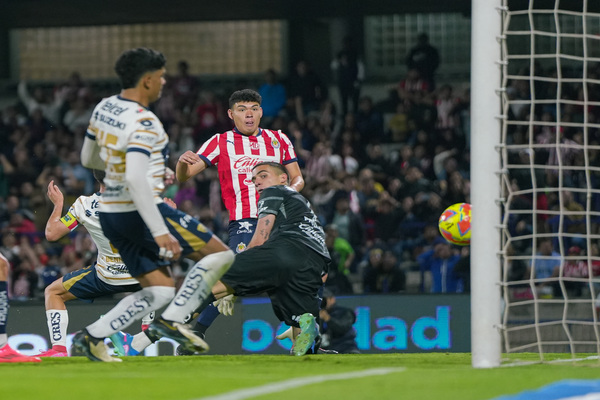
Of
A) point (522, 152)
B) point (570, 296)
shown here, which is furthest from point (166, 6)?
point (570, 296)

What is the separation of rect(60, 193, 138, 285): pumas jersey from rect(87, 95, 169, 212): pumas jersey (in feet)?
7.27

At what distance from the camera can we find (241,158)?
30.2 feet

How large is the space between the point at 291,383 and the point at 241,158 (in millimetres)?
4190

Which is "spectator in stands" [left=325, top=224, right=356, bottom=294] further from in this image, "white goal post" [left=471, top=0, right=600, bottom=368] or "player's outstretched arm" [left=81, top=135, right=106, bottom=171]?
"player's outstretched arm" [left=81, top=135, right=106, bottom=171]

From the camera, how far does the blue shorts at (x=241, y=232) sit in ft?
29.6

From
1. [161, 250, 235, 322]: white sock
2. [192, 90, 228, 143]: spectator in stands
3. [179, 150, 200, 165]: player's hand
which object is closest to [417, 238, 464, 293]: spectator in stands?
[192, 90, 228, 143]: spectator in stands

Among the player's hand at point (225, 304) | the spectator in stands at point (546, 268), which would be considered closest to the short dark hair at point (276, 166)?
the player's hand at point (225, 304)

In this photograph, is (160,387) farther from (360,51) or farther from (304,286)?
(360,51)

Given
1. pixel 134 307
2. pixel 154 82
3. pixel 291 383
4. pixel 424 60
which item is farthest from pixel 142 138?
pixel 424 60

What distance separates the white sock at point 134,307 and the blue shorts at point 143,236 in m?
0.14

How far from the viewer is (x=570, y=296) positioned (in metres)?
13.6

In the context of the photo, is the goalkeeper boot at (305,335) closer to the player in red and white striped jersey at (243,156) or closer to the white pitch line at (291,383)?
the player in red and white striped jersey at (243,156)

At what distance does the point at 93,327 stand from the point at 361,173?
9877mm

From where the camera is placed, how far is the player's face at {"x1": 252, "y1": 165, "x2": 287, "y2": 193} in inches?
336
